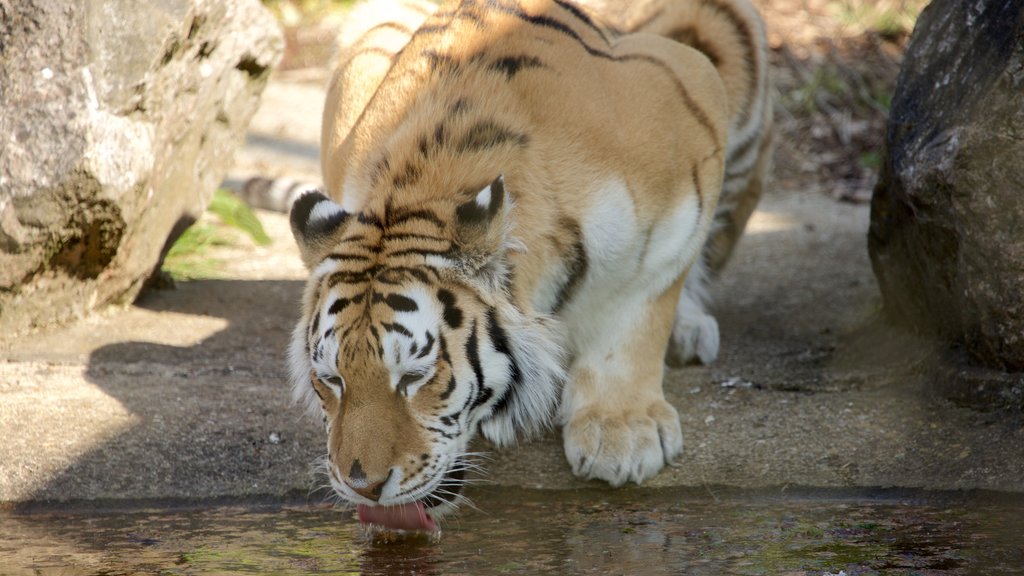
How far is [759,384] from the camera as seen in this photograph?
12.0 ft

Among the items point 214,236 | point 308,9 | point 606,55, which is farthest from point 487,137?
point 308,9

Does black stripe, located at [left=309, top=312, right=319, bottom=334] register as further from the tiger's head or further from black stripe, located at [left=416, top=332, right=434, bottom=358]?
black stripe, located at [left=416, top=332, right=434, bottom=358]

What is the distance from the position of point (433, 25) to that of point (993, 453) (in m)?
1.78

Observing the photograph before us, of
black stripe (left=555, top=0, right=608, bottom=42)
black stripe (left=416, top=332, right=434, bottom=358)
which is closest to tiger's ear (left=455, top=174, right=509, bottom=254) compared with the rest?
black stripe (left=416, top=332, right=434, bottom=358)

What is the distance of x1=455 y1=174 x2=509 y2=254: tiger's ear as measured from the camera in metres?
2.56

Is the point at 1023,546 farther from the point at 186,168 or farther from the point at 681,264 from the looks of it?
the point at 186,168

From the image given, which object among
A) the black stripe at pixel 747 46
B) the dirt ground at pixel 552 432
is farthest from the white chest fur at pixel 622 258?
the black stripe at pixel 747 46

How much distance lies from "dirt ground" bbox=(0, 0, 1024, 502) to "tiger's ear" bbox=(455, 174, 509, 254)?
2.48ft

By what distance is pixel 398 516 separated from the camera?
2.71m

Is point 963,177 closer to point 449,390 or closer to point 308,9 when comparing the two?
point 449,390

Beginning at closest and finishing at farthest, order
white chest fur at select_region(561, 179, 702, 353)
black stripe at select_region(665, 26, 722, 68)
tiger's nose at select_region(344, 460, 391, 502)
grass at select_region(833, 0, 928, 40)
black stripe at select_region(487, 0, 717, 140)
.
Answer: tiger's nose at select_region(344, 460, 391, 502) → white chest fur at select_region(561, 179, 702, 353) → black stripe at select_region(487, 0, 717, 140) → black stripe at select_region(665, 26, 722, 68) → grass at select_region(833, 0, 928, 40)

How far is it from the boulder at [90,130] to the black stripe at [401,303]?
1562 mm

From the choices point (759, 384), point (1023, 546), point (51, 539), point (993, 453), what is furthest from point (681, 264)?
point (51, 539)

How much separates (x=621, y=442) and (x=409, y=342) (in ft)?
2.65
